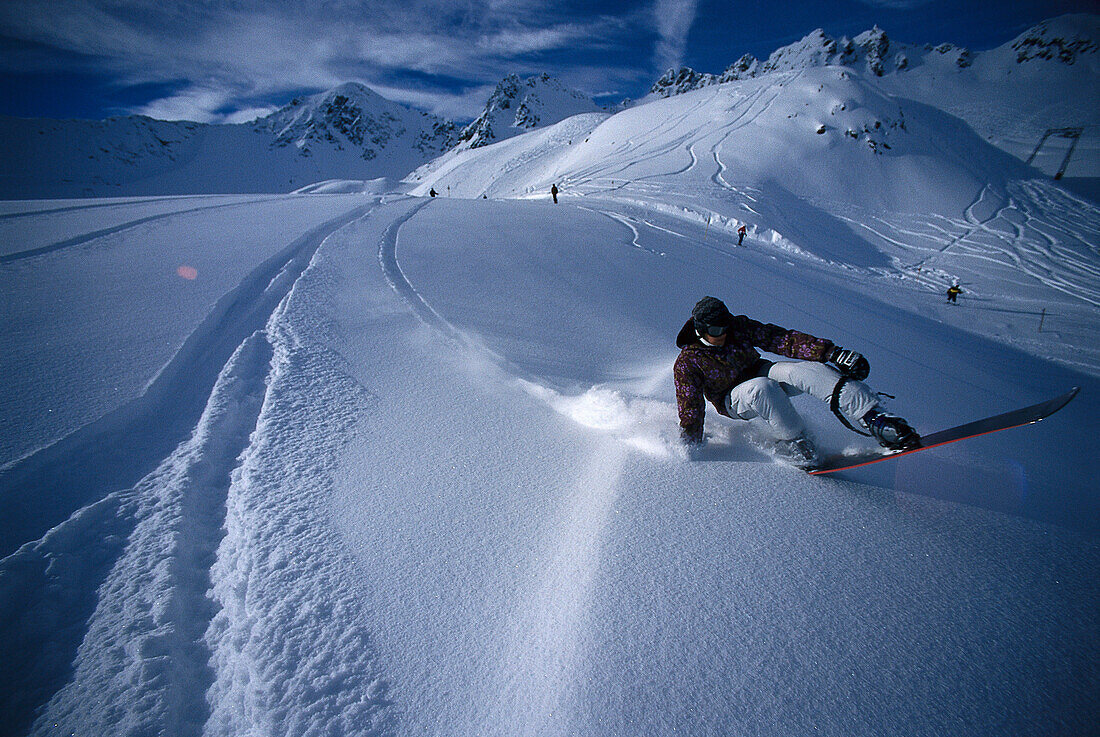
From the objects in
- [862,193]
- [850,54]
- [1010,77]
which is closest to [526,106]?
[850,54]

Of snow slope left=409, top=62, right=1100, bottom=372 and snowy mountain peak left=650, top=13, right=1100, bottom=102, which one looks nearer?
snow slope left=409, top=62, right=1100, bottom=372

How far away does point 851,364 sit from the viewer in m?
2.42

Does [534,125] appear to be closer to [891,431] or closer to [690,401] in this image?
[690,401]

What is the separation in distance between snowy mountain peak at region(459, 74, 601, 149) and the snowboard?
5984 inches

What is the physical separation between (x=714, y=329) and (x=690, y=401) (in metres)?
0.48

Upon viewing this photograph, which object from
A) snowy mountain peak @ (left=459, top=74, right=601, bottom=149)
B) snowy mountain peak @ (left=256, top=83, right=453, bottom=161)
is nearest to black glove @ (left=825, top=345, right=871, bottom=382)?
snowy mountain peak @ (left=459, top=74, right=601, bottom=149)

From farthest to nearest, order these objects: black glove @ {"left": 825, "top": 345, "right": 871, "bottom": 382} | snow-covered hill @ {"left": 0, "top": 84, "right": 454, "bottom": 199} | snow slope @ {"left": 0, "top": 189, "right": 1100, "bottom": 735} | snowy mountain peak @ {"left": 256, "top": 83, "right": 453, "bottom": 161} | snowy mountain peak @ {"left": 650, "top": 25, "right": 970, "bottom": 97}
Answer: snowy mountain peak @ {"left": 256, "top": 83, "right": 453, "bottom": 161}, snow-covered hill @ {"left": 0, "top": 84, "right": 454, "bottom": 199}, snowy mountain peak @ {"left": 650, "top": 25, "right": 970, "bottom": 97}, black glove @ {"left": 825, "top": 345, "right": 871, "bottom": 382}, snow slope @ {"left": 0, "top": 189, "right": 1100, "bottom": 735}

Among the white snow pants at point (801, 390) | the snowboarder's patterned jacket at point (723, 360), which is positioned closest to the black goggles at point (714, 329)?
the snowboarder's patterned jacket at point (723, 360)

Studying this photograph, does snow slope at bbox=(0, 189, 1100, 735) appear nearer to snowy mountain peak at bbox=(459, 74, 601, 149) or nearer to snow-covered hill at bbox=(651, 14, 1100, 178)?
snow-covered hill at bbox=(651, 14, 1100, 178)

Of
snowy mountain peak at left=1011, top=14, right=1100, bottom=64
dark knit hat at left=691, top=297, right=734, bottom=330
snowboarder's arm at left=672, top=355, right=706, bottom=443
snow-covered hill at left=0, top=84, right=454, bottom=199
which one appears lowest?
snowboarder's arm at left=672, top=355, right=706, bottom=443

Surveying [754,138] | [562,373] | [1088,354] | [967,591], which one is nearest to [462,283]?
[562,373]

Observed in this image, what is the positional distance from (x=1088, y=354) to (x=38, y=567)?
1652 centimetres

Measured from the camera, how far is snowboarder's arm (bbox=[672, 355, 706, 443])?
2592 millimetres

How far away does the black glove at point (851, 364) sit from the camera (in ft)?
7.88
